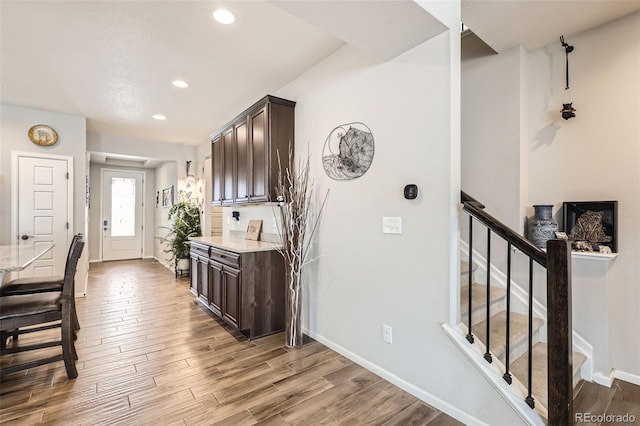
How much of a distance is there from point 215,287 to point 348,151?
2.14 metres

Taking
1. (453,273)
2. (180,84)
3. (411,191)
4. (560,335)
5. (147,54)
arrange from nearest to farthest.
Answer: (560,335) < (453,273) < (411,191) < (147,54) < (180,84)

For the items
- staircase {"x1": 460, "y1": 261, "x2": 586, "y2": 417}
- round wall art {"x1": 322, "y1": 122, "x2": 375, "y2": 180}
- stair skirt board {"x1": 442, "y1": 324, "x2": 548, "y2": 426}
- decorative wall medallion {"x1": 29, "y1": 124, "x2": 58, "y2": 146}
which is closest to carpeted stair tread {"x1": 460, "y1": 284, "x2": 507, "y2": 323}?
staircase {"x1": 460, "y1": 261, "x2": 586, "y2": 417}

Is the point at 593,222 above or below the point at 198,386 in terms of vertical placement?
above

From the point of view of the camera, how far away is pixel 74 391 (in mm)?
2068

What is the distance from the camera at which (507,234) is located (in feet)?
5.32

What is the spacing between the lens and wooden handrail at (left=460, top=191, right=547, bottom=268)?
4.91ft

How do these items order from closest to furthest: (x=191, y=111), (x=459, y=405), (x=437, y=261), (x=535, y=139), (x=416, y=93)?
(x=459, y=405)
(x=437, y=261)
(x=416, y=93)
(x=535, y=139)
(x=191, y=111)

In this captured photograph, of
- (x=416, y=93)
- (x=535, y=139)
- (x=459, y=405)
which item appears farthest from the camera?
(x=535, y=139)

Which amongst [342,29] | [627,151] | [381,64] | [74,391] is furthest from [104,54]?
[627,151]

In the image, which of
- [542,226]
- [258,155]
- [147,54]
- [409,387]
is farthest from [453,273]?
[147,54]

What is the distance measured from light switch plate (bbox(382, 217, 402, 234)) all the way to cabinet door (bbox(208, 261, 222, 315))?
192 centimetres

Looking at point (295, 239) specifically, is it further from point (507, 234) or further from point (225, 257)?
point (507, 234)

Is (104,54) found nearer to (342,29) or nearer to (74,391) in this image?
(342,29)

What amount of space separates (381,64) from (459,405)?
2384 millimetres
